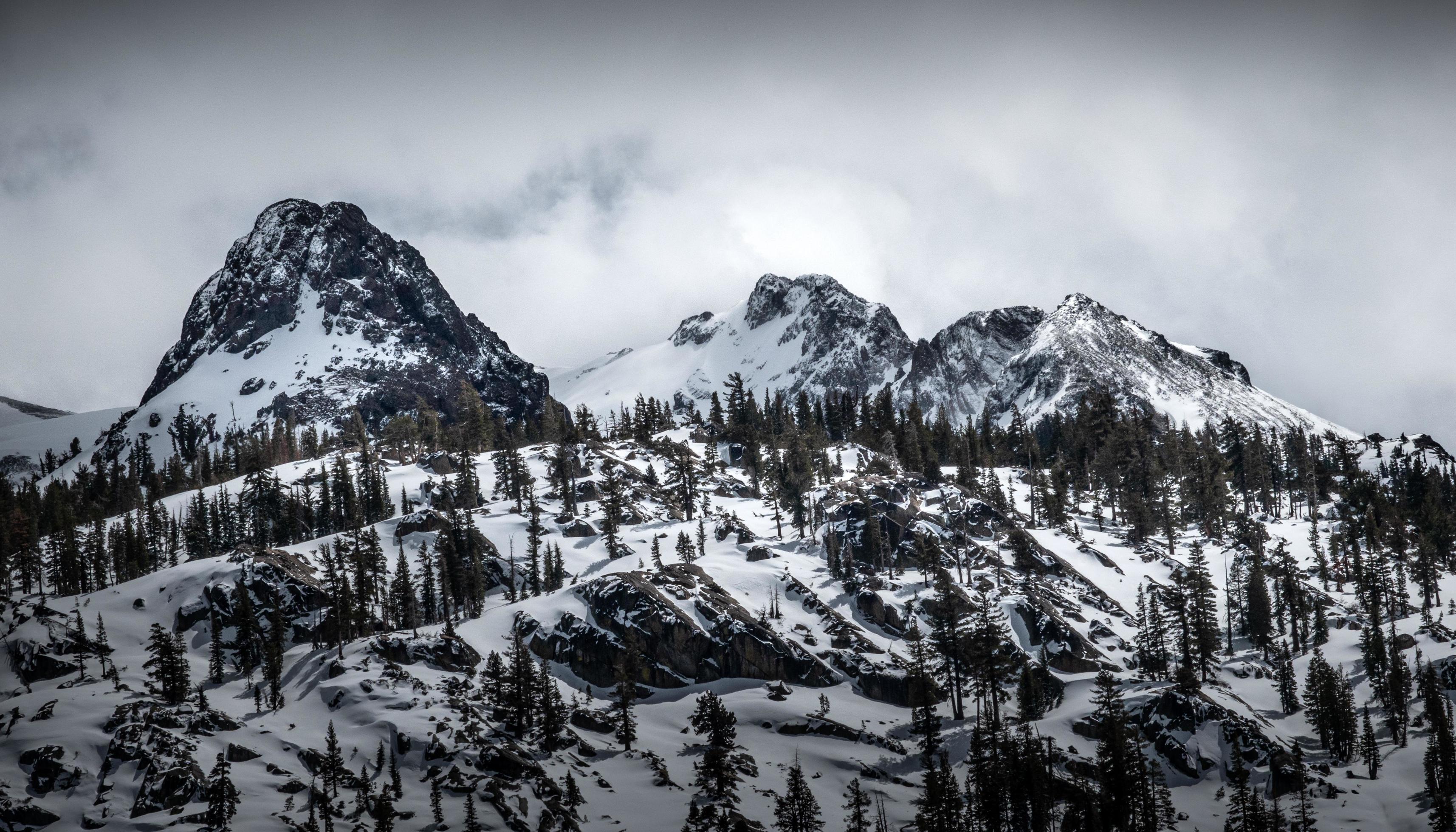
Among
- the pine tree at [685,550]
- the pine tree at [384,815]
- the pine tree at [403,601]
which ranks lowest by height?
the pine tree at [384,815]

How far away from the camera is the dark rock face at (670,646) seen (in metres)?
108

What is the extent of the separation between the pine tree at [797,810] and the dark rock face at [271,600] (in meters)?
57.0

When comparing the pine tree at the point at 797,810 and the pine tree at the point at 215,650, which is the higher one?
the pine tree at the point at 215,650

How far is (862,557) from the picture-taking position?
444 feet

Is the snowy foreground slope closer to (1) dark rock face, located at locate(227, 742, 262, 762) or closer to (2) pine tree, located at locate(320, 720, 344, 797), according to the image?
(1) dark rock face, located at locate(227, 742, 262, 762)

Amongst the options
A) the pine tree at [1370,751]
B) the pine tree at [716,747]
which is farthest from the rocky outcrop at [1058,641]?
the pine tree at [716,747]

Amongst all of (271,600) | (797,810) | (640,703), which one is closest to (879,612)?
(640,703)

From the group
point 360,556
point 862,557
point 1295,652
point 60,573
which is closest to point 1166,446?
point 1295,652

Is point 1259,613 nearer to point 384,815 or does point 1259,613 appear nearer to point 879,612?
point 879,612

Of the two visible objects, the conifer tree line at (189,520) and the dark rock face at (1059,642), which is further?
the conifer tree line at (189,520)

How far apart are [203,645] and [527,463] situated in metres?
69.1

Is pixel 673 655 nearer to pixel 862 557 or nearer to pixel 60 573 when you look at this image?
pixel 862 557

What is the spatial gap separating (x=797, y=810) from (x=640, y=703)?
91.5ft

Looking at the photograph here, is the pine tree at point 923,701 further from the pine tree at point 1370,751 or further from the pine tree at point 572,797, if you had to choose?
the pine tree at point 1370,751
